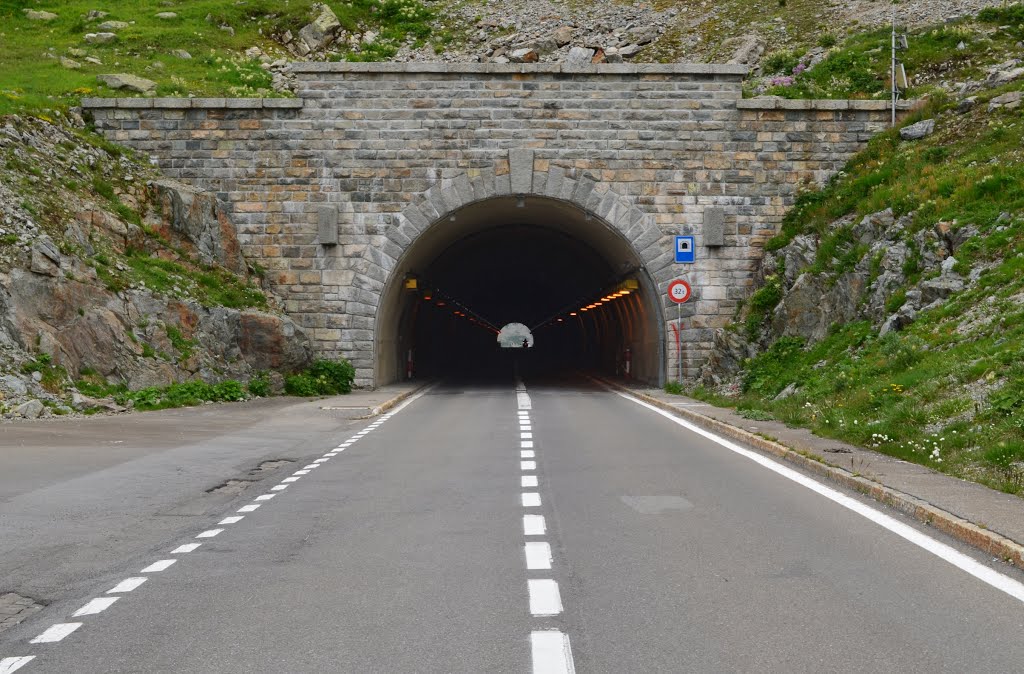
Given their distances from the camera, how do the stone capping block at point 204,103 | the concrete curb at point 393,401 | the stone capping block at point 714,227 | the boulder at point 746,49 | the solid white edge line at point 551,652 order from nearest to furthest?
the solid white edge line at point 551,652
the concrete curb at point 393,401
the stone capping block at point 204,103
the stone capping block at point 714,227
the boulder at point 746,49

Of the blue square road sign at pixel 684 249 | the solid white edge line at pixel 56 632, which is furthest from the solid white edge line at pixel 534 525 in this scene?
the blue square road sign at pixel 684 249

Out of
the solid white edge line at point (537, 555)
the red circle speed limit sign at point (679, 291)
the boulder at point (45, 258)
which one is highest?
the boulder at point (45, 258)

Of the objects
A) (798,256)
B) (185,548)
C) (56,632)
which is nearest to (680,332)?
(798,256)

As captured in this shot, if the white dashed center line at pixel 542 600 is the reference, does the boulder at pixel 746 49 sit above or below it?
above

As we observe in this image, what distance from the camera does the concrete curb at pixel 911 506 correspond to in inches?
276

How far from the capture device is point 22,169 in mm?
23422

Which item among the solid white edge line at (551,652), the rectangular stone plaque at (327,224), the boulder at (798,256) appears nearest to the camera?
the solid white edge line at (551,652)

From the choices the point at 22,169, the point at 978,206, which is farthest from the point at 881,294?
the point at 22,169

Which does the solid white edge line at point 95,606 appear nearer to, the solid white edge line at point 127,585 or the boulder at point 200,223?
the solid white edge line at point 127,585

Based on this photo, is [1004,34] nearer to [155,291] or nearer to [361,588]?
[155,291]

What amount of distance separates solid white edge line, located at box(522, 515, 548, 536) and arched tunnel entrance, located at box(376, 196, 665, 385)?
19.8m

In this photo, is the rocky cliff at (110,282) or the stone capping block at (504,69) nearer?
the rocky cliff at (110,282)

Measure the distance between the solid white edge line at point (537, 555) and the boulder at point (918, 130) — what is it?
75.8ft

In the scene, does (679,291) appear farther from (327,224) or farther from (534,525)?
→ (534,525)
